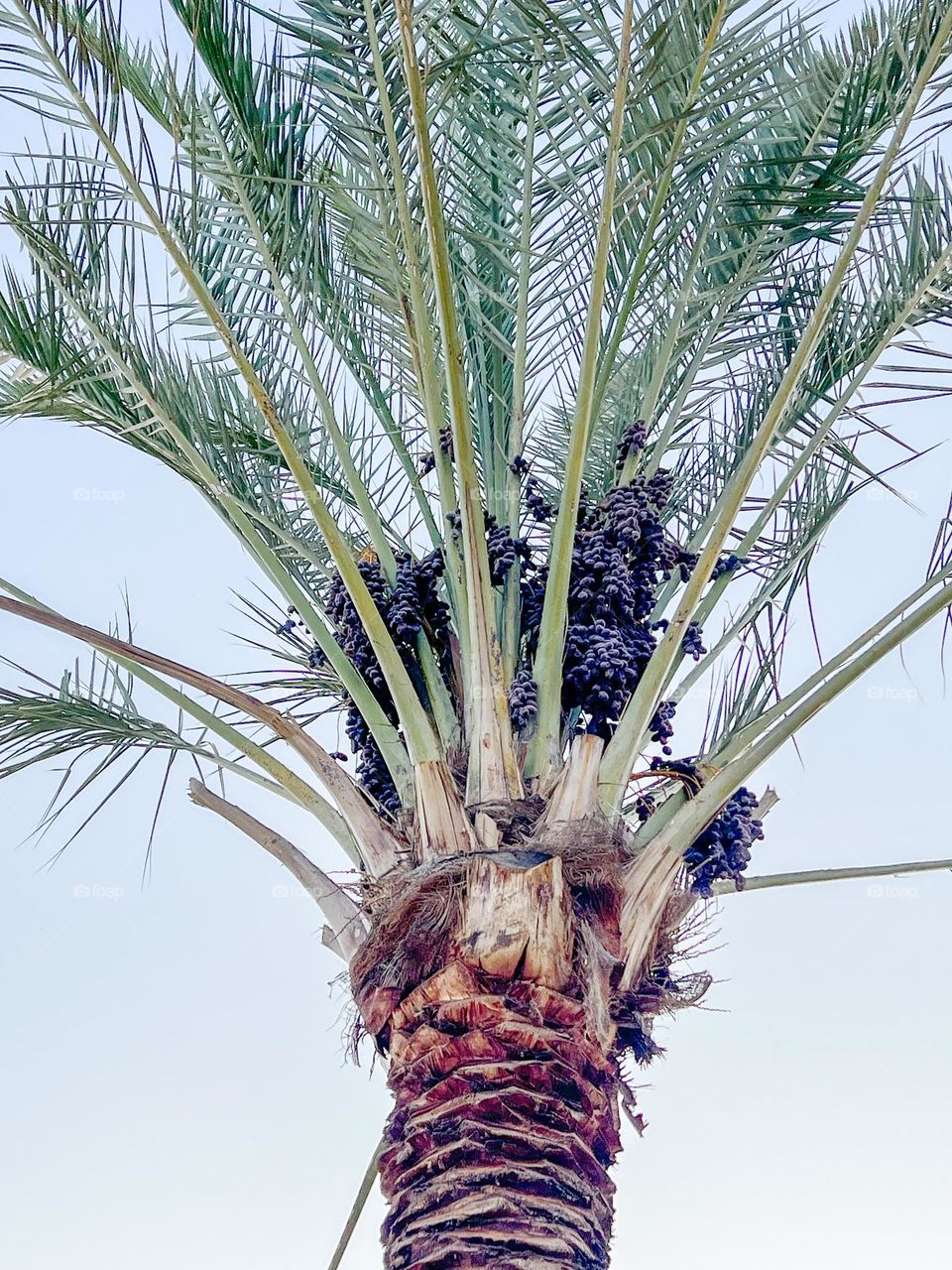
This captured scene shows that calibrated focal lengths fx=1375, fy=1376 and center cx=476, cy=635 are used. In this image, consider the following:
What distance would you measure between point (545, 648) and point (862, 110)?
214cm

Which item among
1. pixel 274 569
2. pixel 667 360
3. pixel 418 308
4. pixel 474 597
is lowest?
pixel 474 597

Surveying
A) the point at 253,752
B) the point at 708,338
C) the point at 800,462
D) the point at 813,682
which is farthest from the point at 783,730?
Answer: the point at 708,338

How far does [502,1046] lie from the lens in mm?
3330

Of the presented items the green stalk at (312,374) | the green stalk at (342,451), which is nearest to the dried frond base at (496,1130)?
the green stalk at (342,451)

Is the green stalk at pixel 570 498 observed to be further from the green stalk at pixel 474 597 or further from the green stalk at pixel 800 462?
the green stalk at pixel 800 462

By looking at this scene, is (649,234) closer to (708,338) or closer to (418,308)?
(708,338)

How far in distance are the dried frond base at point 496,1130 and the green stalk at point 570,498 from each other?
2.66ft

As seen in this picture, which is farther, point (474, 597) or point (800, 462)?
point (800, 462)

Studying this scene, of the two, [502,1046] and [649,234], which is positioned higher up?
[649,234]

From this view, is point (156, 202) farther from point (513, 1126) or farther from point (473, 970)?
point (513, 1126)

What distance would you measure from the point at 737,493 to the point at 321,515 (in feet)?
3.84

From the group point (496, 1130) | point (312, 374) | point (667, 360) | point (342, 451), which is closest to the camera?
point (496, 1130)

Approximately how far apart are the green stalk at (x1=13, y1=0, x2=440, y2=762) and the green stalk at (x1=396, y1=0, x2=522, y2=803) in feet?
0.49

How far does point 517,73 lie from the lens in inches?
190
